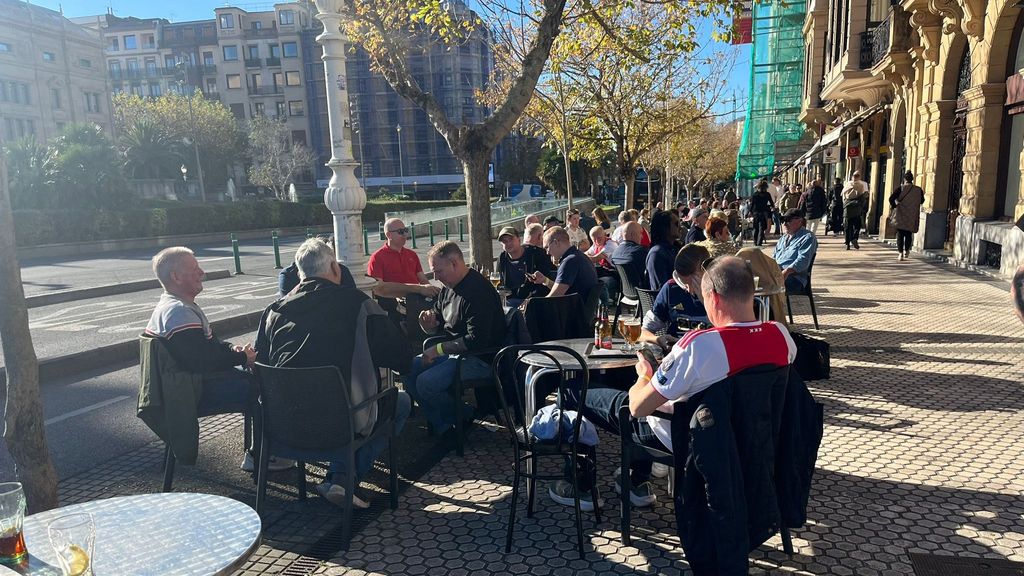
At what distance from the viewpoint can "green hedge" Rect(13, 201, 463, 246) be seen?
24.6 meters

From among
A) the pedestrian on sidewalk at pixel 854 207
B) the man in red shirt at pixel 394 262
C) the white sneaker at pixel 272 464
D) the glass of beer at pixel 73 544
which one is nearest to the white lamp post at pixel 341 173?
the man in red shirt at pixel 394 262

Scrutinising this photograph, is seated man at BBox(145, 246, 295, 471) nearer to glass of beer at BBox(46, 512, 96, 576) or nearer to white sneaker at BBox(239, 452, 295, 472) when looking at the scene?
white sneaker at BBox(239, 452, 295, 472)

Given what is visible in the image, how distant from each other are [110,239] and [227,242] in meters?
4.69

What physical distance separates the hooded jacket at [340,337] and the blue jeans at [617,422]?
1056mm

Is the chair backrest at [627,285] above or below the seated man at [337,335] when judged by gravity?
below

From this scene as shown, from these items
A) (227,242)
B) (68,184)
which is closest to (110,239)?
(68,184)

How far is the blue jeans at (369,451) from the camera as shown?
12.3 ft

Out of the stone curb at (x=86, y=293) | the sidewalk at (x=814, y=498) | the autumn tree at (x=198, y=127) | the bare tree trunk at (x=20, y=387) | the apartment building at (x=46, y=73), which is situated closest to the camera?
the bare tree trunk at (x=20, y=387)

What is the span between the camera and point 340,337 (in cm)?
354

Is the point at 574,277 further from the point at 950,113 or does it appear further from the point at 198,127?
the point at 198,127

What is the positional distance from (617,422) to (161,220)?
30211 millimetres

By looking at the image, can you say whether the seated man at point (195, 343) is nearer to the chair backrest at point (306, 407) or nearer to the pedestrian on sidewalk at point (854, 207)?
the chair backrest at point (306, 407)

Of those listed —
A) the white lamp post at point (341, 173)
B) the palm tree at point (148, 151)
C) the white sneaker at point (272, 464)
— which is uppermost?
the palm tree at point (148, 151)

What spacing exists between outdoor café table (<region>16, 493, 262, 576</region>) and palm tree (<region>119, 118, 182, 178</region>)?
4995 centimetres
